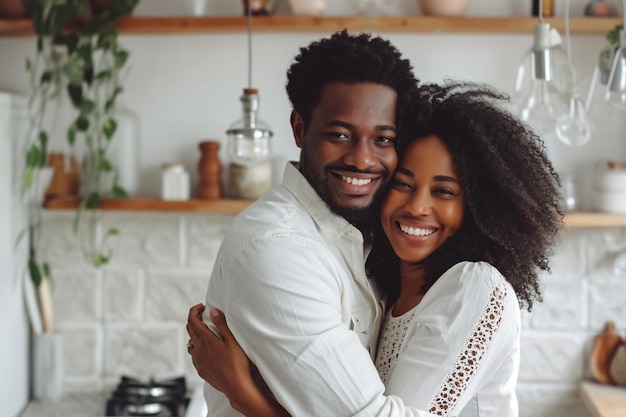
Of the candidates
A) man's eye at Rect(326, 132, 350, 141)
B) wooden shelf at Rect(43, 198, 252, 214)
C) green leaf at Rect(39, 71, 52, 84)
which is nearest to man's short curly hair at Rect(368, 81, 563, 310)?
man's eye at Rect(326, 132, 350, 141)

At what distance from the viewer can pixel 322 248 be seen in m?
1.39

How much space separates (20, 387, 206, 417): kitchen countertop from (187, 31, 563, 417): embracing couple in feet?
4.09

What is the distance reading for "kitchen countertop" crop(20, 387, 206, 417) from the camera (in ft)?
8.97

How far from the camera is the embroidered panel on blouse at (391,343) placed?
1.46 m

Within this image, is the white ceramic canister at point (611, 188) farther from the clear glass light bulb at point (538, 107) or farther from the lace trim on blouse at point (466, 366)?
the lace trim on blouse at point (466, 366)

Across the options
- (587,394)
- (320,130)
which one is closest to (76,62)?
(320,130)

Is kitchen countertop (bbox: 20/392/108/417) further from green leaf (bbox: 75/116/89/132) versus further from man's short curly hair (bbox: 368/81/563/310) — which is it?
man's short curly hair (bbox: 368/81/563/310)

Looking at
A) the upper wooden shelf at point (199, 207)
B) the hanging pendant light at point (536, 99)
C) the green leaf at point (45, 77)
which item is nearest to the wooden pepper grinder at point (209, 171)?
the upper wooden shelf at point (199, 207)

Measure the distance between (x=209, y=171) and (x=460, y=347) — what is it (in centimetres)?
152

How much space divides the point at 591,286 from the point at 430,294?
1533 millimetres

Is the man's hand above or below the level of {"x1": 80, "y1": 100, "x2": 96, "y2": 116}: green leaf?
below

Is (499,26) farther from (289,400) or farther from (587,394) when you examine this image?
(289,400)

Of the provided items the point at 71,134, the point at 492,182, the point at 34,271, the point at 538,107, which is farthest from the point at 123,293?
the point at 492,182

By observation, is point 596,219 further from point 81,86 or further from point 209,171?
point 81,86
